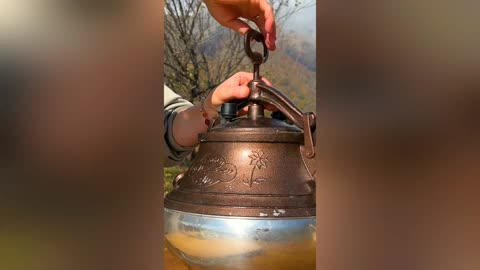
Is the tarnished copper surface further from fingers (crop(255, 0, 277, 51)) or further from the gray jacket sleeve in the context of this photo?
the gray jacket sleeve

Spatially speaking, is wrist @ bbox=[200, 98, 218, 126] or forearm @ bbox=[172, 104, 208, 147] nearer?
wrist @ bbox=[200, 98, 218, 126]

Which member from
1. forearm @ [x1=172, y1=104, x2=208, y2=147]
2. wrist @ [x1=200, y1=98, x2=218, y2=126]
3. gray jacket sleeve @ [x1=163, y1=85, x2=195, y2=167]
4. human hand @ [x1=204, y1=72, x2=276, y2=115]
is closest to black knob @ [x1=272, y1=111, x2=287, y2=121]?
human hand @ [x1=204, y1=72, x2=276, y2=115]

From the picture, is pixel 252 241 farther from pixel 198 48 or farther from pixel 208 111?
pixel 198 48

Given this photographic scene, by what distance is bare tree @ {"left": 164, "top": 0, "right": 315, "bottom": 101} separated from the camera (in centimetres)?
298

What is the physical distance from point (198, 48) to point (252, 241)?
2.59m

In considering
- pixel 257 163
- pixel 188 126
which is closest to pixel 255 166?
pixel 257 163

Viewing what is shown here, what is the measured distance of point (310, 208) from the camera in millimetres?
687

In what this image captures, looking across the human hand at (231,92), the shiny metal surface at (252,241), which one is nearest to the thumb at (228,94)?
the human hand at (231,92)

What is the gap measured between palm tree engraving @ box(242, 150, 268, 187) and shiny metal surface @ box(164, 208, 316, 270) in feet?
0.20
